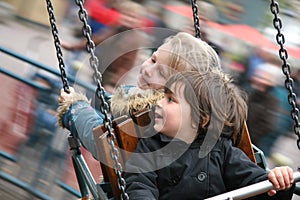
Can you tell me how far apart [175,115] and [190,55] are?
0.23 m

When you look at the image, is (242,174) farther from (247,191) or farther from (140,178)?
(140,178)

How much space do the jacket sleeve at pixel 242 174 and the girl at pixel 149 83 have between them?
1.08 feet

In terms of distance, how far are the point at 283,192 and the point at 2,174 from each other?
255cm

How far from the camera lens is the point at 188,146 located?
286 centimetres

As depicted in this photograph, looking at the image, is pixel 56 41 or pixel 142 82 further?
pixel 56 41

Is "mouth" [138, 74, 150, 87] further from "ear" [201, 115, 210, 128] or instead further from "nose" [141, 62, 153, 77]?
"ear" [201, 115, 210, 128]

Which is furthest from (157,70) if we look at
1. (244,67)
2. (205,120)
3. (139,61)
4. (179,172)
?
(244,67)

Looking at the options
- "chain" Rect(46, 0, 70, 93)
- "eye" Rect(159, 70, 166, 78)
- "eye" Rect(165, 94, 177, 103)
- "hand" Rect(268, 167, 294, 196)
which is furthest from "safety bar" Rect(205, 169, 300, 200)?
"chain" Rect(46, 0, 70, 93)

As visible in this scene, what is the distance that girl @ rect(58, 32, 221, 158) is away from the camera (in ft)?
9.45

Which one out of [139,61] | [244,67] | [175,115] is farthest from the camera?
[244,67]

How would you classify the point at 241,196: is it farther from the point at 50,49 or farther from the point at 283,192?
the point at 50,49

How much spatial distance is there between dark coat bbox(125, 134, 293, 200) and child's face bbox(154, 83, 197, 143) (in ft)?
0.12

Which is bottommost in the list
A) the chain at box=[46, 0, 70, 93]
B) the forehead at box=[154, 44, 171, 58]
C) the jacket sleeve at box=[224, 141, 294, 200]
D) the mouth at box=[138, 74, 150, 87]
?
the jacket sleeve at box=[224, 141, 294, 200]

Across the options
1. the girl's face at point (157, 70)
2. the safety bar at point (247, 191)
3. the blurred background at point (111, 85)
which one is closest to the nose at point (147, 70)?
the girl's face at point (157, 70)
